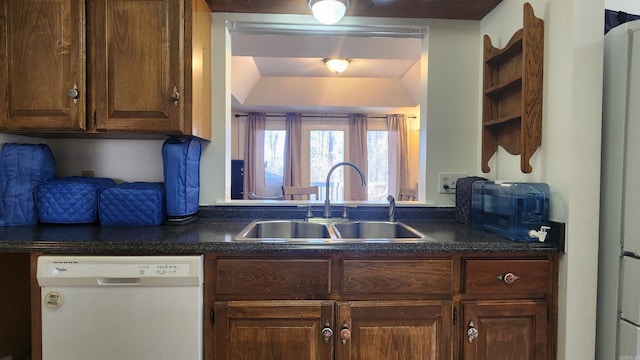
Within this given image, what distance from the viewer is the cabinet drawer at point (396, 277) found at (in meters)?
1.15

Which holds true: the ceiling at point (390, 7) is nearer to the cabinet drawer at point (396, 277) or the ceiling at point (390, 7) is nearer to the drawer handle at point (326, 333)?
the cabinet drawer at point (396, 277)

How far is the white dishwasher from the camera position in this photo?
109 centimetres

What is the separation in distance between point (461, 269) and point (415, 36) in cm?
127

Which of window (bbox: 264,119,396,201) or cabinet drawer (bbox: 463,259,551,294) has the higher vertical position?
window (bbox: 264,119,396,201)

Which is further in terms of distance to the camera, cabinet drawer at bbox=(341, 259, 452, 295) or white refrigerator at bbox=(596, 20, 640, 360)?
cabinet drawer at bbox=(341, 259, 452, 295)

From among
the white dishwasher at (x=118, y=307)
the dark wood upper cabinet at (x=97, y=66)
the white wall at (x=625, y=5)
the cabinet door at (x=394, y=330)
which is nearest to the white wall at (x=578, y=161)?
the white wall at (x=625, y=5)

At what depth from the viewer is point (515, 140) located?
1422 millimetres

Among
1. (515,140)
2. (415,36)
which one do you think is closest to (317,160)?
(415,36)

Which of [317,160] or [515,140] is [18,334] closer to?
[515,140]

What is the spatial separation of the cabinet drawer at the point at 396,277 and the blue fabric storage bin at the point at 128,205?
3.12 ft

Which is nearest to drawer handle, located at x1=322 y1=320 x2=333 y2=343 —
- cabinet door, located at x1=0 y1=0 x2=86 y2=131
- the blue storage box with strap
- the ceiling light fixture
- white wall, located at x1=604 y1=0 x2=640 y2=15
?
the blue storage box with strap

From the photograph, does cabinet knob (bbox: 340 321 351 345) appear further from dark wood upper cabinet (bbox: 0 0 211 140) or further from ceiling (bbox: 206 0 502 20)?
ceiling (bbox: 206 0 502 20)

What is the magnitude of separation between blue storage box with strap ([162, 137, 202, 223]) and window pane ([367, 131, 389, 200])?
4.25 m

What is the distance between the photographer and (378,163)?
552 cm
